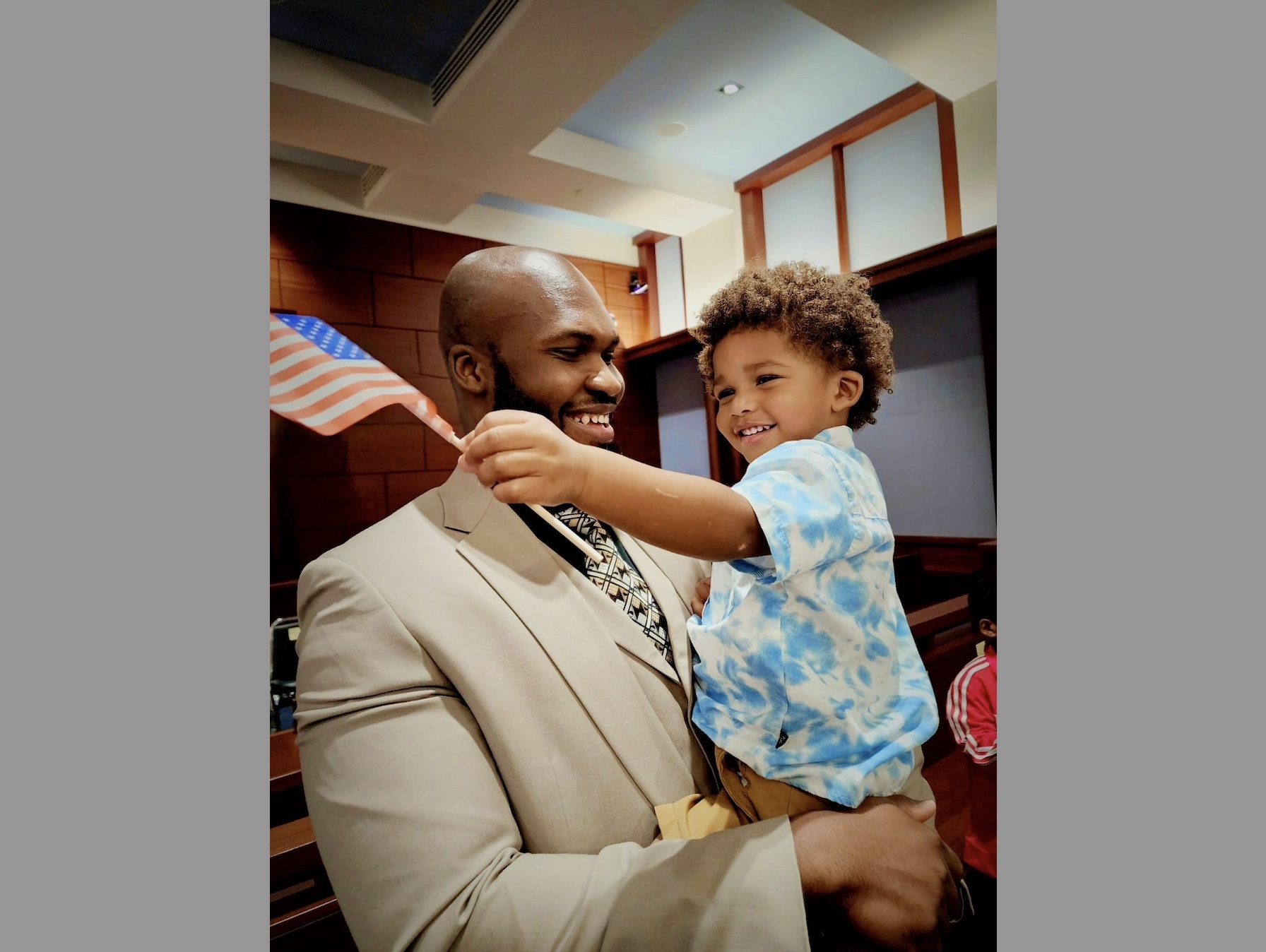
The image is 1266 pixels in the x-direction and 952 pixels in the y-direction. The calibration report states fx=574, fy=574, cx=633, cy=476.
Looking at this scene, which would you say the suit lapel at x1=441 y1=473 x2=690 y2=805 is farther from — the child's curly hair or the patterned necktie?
the child's curly hair

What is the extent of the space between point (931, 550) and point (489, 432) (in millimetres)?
1490

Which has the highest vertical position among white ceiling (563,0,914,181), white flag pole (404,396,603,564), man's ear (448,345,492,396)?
white ceiling (563,0,914,181)

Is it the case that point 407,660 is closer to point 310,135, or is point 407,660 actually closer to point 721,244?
point 310,135

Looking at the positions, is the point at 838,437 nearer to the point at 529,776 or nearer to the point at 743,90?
the point at 529,776

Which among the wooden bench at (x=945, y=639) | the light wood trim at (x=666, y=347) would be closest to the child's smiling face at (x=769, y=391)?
the light wood trim at (x=666, y=347)

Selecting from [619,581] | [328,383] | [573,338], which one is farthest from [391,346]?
[619,581]

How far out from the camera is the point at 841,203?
1.36 meters

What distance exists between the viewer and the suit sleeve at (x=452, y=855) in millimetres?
547

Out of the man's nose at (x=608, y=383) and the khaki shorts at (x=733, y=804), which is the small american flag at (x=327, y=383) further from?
the khaki shorts at (x=733, y=804)

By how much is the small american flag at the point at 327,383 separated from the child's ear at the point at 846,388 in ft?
2.40

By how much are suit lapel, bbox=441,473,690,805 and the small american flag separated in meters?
0.43

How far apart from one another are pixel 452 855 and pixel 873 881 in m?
0.44

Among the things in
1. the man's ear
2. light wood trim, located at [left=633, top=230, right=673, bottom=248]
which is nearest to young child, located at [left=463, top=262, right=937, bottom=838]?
the man's ear

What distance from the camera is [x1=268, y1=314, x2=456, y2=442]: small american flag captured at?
45.7 inches
